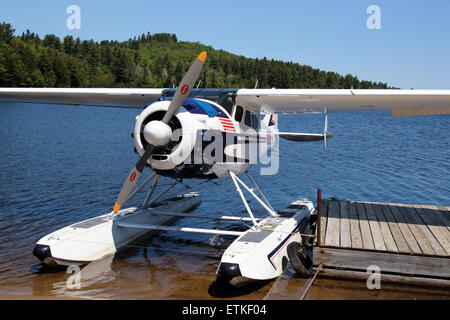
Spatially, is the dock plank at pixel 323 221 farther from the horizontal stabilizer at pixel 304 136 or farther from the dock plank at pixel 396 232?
the horizontal stabilizer at pixel 304 136

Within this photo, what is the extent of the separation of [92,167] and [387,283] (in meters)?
11.0

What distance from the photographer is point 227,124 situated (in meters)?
6.22

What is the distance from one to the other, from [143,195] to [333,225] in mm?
5710

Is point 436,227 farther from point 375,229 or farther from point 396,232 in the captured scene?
point 375,229

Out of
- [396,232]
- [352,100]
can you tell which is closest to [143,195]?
[352,100]

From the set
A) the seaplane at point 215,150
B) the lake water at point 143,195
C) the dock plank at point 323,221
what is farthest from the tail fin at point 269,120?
the dock plank at point 323,221

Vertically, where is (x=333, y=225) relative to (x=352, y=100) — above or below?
below

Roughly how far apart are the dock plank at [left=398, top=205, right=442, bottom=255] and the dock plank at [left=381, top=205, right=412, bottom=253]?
0.19m

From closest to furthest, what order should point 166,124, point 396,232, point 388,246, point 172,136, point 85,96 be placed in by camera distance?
point 166,124 < point 172,136 < point 388,246 < point 396,232 < point 85,96

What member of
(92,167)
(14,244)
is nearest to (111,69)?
(92,167)

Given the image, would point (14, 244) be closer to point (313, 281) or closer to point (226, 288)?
point (226, 288)

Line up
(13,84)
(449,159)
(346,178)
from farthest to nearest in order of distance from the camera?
1. (13,84)
2. (449,159)
3. (346,178)

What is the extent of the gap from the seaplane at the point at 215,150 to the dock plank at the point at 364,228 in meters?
0.86

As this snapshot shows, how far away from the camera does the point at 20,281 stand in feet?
17.6
